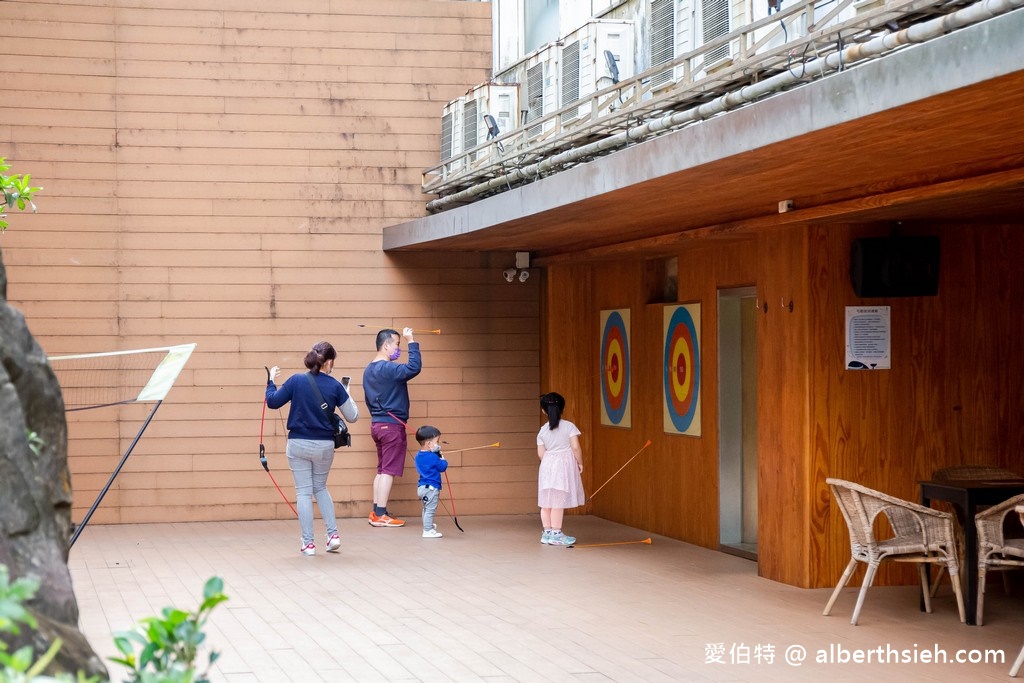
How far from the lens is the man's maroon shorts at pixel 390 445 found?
431 inches

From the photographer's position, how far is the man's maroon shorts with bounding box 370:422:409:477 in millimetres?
10938

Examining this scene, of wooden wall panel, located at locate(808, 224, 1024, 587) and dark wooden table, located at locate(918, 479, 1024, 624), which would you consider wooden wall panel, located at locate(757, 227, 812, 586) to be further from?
dark wooden table, located at locate(918, 479, 1024, 624)

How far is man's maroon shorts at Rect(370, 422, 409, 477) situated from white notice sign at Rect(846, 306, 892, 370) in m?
4.33

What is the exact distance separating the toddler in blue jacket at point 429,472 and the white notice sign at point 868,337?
3465mm

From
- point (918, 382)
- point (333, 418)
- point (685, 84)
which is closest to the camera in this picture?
point (685, 84)

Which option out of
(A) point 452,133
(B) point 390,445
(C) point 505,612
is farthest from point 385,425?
(C) point 505,612

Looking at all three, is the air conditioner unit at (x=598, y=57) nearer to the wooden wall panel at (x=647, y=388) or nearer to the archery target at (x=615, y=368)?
the wooden wall panel at (x=647, y=388)

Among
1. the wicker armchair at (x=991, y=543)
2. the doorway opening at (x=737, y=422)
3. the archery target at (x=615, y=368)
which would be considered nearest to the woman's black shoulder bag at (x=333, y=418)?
the doorway opening at (x=737, y=422)

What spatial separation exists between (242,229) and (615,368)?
11.1ft

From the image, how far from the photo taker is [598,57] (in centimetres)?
786

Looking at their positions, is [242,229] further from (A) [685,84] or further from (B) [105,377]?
(A) [685,84]

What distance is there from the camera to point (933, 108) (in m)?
4.50

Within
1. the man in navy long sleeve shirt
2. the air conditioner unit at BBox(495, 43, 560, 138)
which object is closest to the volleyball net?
the man in navy long sleeve shirt

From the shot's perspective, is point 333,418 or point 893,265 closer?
point 893,265
